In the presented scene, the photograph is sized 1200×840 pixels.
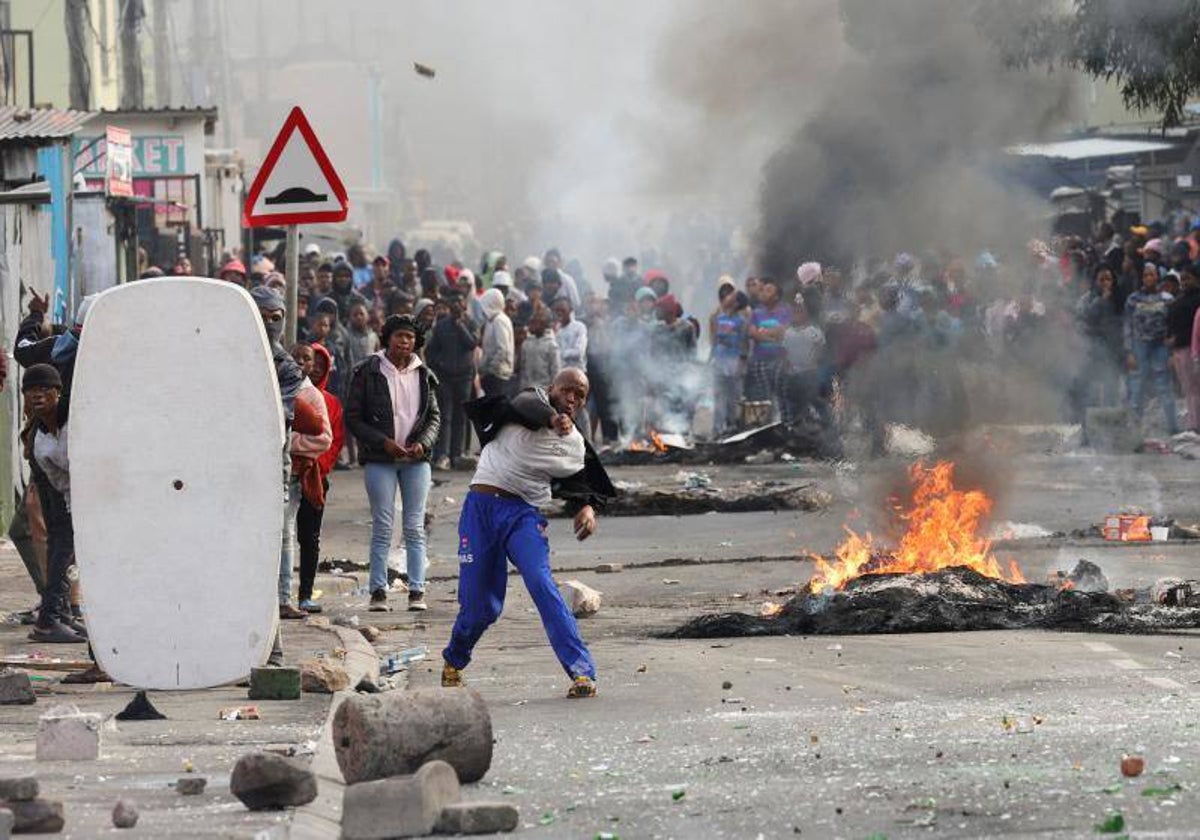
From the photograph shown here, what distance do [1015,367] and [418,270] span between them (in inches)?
332

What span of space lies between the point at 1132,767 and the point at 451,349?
16.8 metres

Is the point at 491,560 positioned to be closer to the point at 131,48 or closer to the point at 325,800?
the point at 325,800

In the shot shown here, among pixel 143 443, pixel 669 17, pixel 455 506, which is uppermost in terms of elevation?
pixel 669 17

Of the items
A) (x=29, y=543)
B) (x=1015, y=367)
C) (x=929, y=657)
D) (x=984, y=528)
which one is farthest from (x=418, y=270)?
(x=929, y=657)

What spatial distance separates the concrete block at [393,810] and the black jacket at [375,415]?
21.6ft

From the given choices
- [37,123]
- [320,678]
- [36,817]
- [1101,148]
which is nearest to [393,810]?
[36,817]

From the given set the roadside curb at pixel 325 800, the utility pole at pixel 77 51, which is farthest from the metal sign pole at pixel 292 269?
the utility pole at pixel 77 51

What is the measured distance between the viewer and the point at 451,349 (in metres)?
23.6

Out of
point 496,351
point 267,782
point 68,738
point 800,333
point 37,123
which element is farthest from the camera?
point 800,333

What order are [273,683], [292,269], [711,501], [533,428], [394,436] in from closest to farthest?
[273,683], [533,428], [292,269], [394,436], [711,501]

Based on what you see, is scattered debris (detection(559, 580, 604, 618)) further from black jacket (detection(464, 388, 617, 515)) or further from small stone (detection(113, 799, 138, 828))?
small stone (detection(113, 799, 138, 828))

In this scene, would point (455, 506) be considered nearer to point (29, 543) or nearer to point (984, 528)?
point (984, 528)

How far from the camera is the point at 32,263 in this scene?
19.2 meters

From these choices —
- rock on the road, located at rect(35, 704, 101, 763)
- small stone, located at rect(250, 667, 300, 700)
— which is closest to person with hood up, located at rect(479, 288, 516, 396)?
small stone, located at rect(250, 667, 300, 700)
